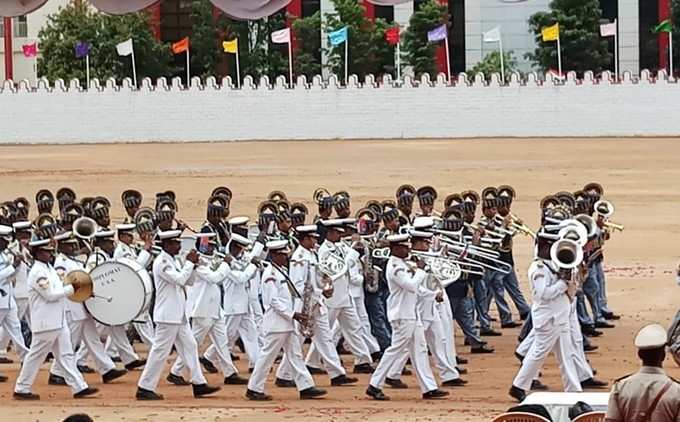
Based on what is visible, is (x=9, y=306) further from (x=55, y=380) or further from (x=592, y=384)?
(x=592, y=384)

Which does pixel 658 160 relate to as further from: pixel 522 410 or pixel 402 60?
pixel 522 410

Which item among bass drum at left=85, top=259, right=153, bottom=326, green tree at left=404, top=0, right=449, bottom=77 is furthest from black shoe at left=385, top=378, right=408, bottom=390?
green tree at left=404, top=0, right=449, bottom=77

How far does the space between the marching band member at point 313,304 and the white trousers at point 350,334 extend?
0.47m

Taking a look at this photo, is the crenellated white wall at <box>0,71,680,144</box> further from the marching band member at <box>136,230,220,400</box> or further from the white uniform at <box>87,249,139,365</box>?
the marching band member at <box>136,230,220,400</box>

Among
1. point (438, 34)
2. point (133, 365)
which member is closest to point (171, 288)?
point (133, 365)

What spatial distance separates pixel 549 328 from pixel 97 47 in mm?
52652

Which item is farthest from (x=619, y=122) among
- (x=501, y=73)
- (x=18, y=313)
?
(x=18, y=313)

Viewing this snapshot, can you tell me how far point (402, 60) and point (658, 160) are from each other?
22849mm

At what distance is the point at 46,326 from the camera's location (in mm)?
13664

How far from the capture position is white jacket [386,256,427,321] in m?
13.6

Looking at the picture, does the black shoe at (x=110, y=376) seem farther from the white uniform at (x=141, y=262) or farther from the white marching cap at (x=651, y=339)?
the white marching cap at (x=651, y=339)

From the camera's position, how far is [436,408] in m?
13.1

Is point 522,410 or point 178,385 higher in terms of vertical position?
point 522,410

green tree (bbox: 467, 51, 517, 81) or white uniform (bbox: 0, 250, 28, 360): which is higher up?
→ green tree (bbox: 467, 51, 517, 81)
